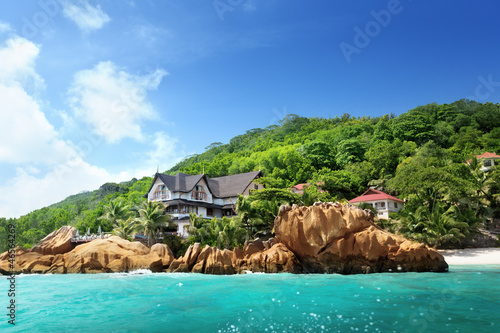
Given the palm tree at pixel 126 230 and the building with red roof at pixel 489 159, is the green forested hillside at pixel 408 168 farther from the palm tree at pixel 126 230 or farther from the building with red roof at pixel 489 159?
the palm tree at pixel 126 230

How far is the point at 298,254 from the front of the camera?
74.7ft

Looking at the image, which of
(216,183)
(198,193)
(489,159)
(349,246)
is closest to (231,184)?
(216,183)

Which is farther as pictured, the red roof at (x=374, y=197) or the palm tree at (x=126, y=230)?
the red roof at (x=374, y=197)

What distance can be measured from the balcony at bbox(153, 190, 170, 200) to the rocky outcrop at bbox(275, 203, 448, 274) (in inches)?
806

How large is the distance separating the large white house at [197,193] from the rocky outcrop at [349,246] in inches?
664

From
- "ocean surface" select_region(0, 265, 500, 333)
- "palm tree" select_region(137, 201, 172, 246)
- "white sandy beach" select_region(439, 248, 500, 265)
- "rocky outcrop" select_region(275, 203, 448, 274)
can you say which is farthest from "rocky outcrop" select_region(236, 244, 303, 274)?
"white sandy beach" select_region(439, 248, 500, 265)

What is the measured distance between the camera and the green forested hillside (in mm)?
28375

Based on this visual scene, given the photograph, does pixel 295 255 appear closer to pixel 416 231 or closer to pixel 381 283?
pixel 381 283

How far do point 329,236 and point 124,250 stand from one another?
47.4 ft

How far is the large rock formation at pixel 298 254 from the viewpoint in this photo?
20.8m

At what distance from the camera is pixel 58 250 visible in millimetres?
30172

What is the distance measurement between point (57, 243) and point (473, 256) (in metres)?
32.5

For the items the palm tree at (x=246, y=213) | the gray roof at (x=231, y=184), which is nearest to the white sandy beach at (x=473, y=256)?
the palm tree at (x=246, y=213)

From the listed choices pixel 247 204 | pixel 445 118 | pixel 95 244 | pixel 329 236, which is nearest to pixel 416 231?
pixel 329 236
